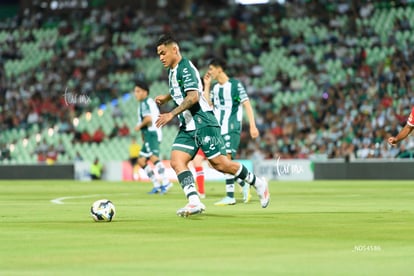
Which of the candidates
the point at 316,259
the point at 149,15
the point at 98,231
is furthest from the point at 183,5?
the point at 316,259

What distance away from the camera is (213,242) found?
9.95 metres

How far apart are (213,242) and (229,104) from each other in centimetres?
915

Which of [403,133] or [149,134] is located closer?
[403,133]

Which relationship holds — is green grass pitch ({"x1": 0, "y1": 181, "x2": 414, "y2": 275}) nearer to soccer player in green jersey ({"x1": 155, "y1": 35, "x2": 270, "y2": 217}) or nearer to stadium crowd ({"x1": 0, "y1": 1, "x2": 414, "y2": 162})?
soccer player in green jersey ({"x1": 155, "y1": 35, "x2": 270, "y2": 217})

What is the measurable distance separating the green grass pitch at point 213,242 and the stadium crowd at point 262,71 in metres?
21.6

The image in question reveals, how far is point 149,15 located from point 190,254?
43300mm

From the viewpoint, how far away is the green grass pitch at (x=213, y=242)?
770 centimetres

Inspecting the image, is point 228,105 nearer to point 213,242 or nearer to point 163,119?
point 163,119

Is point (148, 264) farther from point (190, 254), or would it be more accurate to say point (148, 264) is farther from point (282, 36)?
point (282, 36)

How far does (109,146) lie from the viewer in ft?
142

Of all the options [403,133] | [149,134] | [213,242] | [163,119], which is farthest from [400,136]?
[149,134]

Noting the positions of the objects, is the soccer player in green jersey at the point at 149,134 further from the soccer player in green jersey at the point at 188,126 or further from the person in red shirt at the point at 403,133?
the soccer player in green jersey at the point at 188,126

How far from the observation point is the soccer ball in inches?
513

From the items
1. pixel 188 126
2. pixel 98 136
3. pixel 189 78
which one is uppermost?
pixel 189 78
